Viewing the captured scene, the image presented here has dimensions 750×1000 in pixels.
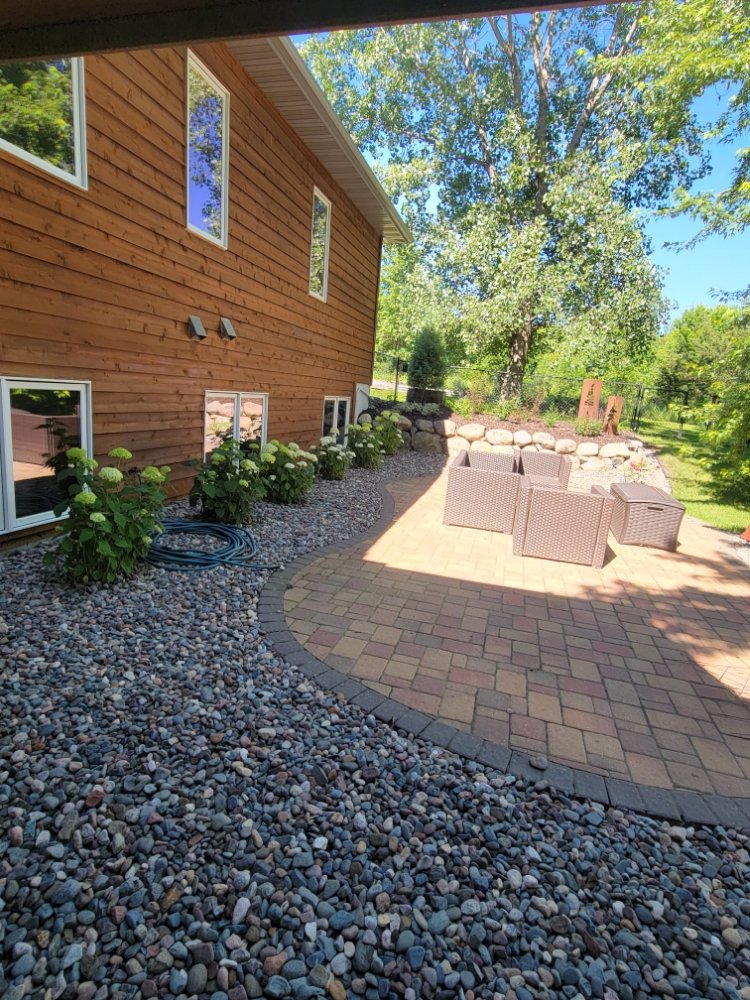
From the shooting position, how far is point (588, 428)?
38.5 ft

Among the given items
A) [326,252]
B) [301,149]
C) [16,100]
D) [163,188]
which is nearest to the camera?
[16,100]

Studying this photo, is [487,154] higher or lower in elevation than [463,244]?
higher

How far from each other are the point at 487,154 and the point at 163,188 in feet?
51.1

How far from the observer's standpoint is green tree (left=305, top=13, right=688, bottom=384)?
1402 cm

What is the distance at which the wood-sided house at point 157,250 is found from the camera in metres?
3.58

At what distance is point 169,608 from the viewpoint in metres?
3.15

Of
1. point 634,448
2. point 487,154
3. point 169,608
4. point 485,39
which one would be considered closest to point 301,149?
point 169,608

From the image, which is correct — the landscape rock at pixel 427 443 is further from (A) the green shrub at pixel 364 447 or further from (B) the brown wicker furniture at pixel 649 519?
(B) the brown wicker furniture at pixel 649 519

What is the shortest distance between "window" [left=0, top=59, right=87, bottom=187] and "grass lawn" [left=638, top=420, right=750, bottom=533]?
8.14m

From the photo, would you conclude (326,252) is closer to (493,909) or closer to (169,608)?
(169,608)

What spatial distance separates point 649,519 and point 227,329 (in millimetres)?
5131

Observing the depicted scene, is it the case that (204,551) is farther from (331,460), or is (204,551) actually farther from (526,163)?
(526,163)

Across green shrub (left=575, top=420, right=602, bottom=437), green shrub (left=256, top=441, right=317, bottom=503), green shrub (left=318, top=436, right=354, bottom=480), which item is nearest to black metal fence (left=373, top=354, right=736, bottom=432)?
green shrub (left=575, top=420, right=602, bottom=437)

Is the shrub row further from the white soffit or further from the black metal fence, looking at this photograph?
the black metal fence
